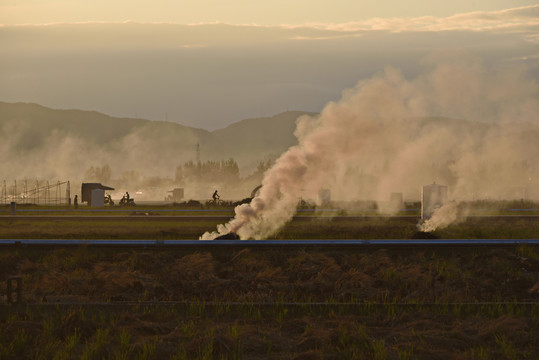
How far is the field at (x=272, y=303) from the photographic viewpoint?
13656mm

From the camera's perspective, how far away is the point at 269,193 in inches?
1225

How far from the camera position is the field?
13.7 m

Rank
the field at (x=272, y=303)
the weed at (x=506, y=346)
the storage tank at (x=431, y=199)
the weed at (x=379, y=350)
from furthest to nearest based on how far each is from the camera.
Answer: the storage tank at (x=431, y=199) < the field at (x=272, y=303) < the weed at (x=506, y=346) < the weed at (x=379, y=350)

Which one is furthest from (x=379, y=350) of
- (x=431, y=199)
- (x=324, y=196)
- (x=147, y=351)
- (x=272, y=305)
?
(x=324, y=196)

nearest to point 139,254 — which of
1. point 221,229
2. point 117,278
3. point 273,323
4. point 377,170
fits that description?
point 117,278

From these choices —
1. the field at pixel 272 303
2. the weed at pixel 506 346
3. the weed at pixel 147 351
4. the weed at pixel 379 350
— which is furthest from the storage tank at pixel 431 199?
the weed at pixel 147 351

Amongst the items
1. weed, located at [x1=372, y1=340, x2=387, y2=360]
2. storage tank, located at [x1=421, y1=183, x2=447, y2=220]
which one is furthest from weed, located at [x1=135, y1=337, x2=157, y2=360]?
storage tank, located at [x1=421, y1=183, x2=447, y2=220]

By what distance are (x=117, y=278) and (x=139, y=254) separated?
3.93m

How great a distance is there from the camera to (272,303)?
16969mm

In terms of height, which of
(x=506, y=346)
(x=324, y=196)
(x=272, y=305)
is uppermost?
(x=324, y=196)

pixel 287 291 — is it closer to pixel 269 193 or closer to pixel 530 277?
pixel 530 277

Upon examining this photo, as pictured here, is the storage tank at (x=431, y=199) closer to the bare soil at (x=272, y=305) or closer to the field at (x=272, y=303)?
the field at (x=272, y=303)

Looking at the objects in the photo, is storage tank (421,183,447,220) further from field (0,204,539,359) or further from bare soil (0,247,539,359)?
bare soil (0,247,539,359)

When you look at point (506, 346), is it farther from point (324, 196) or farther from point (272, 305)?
point (324, 196)
